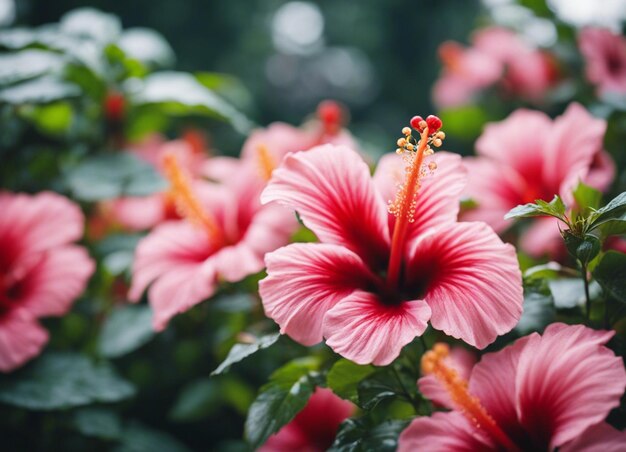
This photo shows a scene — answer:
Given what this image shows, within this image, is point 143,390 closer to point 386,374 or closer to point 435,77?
point 386,374

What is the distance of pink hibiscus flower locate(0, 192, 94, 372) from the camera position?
95 cm

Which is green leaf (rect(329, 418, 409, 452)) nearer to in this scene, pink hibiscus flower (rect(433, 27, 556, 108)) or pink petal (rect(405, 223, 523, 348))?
pink petal (rect(405, 223, 523, 348))

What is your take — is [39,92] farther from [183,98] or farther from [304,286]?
[304,286]

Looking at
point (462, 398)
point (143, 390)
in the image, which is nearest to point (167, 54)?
point (143, 390)

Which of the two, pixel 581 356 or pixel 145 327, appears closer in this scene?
pixel 581 356

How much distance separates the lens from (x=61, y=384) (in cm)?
97

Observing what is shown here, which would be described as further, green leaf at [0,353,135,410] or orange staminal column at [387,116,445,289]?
green leaf at [0,353,135,410]

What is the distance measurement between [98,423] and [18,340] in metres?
0.22

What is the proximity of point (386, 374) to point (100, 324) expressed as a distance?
731mm

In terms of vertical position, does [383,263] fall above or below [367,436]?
above

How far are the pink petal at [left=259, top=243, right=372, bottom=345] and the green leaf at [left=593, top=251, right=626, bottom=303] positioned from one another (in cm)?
29

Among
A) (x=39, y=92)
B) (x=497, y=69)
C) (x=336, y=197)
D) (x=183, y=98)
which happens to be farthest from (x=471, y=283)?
(x=497, y=69)

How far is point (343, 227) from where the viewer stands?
81cm

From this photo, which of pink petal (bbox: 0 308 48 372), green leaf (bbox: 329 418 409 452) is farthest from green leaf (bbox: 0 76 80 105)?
Result: green leaf (bbox: 329 418 409 452)
